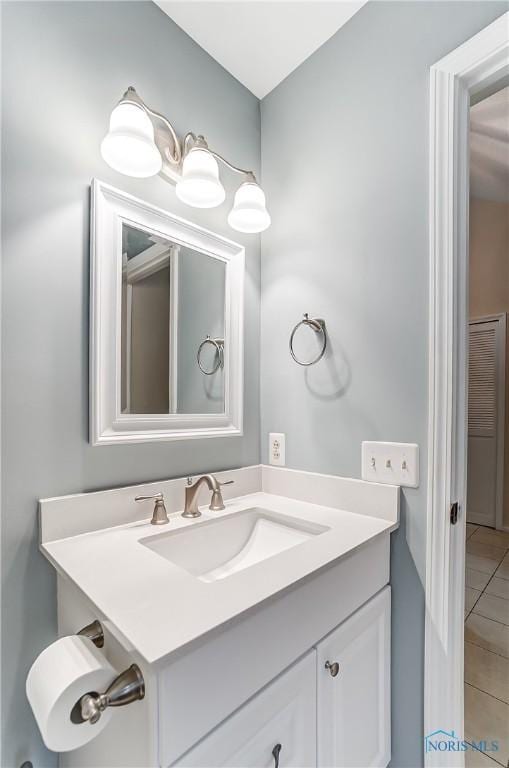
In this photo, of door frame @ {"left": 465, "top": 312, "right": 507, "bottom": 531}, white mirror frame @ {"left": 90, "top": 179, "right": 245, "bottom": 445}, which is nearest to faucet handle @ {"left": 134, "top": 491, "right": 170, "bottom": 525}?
white mirror frame @ {"left": 90, "top": 179, "right": 245, "bottom": 445}

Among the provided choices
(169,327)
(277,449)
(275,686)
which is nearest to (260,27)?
(169,327)

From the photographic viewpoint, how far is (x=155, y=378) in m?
1.11

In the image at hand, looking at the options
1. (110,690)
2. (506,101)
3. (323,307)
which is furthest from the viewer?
(506,101)

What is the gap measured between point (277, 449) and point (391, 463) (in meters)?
0.45

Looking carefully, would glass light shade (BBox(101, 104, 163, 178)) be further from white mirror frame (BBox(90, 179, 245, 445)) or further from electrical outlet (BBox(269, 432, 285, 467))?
electrical outlet (BBox(269, 432, 285, 467))

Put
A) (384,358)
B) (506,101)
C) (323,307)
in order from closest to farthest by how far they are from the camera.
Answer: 1. (384,358)
2. (323,307)
3. (506,101)

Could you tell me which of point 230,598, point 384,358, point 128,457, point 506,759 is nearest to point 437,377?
point 384,358

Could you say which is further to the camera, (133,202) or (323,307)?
(323,307)

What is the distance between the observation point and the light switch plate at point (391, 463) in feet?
3.33

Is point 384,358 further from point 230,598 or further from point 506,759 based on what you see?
point 506,759

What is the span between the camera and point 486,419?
3318 millimetres

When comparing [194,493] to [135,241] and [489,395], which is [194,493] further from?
[489,395]

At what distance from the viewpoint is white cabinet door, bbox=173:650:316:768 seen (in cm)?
57

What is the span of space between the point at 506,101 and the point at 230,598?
2391mm
